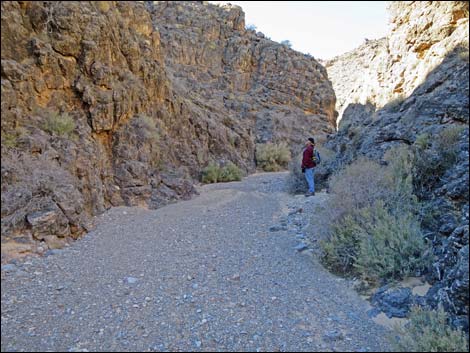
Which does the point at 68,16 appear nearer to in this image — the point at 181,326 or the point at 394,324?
the point at 181,326

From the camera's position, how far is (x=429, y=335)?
2885 millimetres

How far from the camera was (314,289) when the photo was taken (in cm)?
428

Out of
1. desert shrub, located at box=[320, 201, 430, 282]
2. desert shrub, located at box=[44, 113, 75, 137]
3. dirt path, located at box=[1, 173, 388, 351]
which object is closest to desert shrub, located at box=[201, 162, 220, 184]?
dirt path, located at box=[1, 173, 388, 351]

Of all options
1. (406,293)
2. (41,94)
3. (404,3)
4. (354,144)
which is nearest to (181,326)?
(406,293)

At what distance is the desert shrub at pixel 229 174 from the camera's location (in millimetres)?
12266

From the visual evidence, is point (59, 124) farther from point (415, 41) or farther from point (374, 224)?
point (415, 41)

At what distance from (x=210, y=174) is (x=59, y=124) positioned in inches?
231

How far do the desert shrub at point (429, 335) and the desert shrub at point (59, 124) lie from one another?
6.45 meters

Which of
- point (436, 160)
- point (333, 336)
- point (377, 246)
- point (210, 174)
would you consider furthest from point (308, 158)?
point (333, 336)

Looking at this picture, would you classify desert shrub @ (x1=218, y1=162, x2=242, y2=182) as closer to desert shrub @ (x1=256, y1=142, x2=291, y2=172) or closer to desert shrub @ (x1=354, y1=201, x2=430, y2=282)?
desert shrub @ (x1=256, y1=142, x2=291, y2=172)

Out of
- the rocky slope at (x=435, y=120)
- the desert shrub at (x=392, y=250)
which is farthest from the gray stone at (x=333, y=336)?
the desert shrub at (x=392, y=250)

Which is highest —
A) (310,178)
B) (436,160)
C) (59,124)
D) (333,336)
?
(59,124)

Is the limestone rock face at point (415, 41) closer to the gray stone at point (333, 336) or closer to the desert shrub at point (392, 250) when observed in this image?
the desert shrub at point (392, 250)

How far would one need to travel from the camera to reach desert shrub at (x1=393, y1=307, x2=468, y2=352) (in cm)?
280
